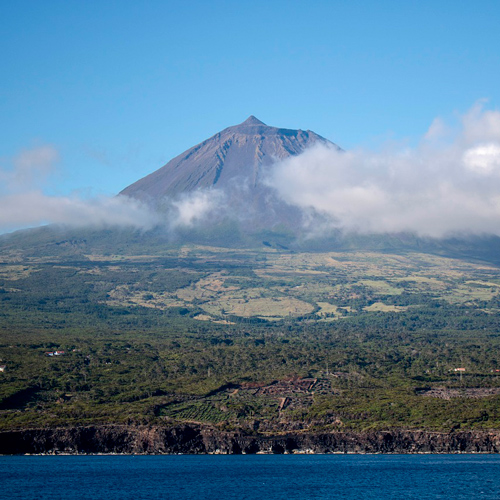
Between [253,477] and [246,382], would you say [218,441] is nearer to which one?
[253,477]

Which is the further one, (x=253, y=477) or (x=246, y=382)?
(x=246, y=382)

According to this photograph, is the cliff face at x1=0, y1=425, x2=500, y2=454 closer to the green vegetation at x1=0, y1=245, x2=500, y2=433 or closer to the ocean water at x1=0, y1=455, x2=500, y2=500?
the ocean water at x1=0, y1=455, x2=500, y2=500

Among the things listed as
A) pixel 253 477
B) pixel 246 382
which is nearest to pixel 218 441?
pixel 253 477

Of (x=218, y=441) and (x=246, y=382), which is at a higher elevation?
(x=246, y=382)

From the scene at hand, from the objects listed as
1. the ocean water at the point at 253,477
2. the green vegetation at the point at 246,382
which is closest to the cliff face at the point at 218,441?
the ocean water at the point at 253,477

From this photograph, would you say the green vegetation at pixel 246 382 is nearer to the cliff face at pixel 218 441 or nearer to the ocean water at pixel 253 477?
the cliff face at pixel 218 441
